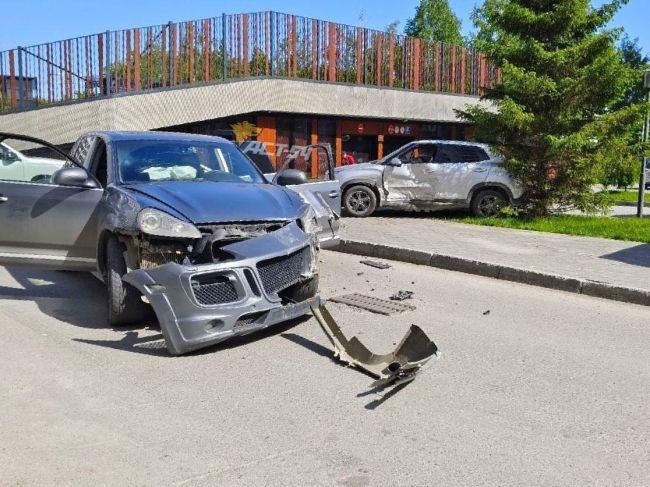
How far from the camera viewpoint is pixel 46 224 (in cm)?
666

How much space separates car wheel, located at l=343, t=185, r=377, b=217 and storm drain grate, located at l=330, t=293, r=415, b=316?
22.1 ft

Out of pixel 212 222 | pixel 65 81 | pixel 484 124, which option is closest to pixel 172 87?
pixel 65 81

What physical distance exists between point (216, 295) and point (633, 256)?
22.8ft

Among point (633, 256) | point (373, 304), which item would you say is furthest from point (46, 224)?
point (633, 256)

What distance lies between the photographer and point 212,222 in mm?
5496

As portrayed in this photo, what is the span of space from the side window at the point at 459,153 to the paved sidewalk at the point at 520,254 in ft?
5.15

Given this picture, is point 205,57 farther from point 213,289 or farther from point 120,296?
point 213,289

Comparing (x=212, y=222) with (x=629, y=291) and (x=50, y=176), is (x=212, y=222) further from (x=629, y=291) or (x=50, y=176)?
(x=629, y=291)

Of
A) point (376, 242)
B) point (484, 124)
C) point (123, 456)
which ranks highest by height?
point (484, 124)

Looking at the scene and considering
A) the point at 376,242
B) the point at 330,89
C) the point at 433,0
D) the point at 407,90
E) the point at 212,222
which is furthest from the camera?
the point at 433,0

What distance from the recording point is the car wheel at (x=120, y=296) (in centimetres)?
589

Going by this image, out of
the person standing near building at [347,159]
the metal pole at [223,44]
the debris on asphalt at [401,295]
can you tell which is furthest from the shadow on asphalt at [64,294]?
the person standing near building at [347,159]

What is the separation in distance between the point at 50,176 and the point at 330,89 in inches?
576

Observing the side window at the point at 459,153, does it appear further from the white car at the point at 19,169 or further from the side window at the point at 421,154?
the white car at the point at 19,169
